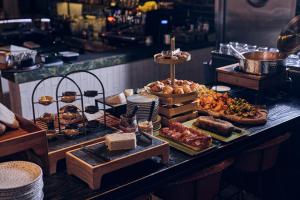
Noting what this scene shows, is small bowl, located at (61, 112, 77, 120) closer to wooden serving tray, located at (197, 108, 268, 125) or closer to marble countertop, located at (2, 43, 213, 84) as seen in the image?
wooden serving tray, located at (197, 108, 268, 125)

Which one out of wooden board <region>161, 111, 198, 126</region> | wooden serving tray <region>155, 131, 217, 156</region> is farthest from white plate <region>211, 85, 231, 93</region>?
wooden serving tray <region>155, 131, 217, 156</region>

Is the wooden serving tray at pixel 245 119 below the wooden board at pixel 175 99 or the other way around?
below

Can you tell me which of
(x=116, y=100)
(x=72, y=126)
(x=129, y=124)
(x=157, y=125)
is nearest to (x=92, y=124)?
(x=72, y=126)

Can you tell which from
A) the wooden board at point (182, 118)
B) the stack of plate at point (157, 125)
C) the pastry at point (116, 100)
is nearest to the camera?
the stack of plate at point (157, 125)

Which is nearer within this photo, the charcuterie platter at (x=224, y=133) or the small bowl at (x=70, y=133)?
the small bowl at (x=70, y=133)

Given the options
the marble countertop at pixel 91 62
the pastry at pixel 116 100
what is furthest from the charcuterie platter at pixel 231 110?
the marble countertop at pixel 91 62

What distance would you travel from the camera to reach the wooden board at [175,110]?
3.22 m

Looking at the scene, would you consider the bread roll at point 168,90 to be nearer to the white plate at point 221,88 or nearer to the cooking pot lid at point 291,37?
the white plate at point 221,88

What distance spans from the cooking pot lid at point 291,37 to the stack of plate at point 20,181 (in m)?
2.75

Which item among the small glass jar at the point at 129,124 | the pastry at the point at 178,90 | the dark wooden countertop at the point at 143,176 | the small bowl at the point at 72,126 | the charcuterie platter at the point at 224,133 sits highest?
the pastry at the point at 178,90

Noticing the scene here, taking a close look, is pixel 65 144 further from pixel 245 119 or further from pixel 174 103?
pixel 245 119

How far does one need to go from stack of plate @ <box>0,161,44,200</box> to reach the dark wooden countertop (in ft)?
0.55

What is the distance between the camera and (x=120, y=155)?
2488 mm

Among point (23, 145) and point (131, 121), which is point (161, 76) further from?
point (23, 145)
